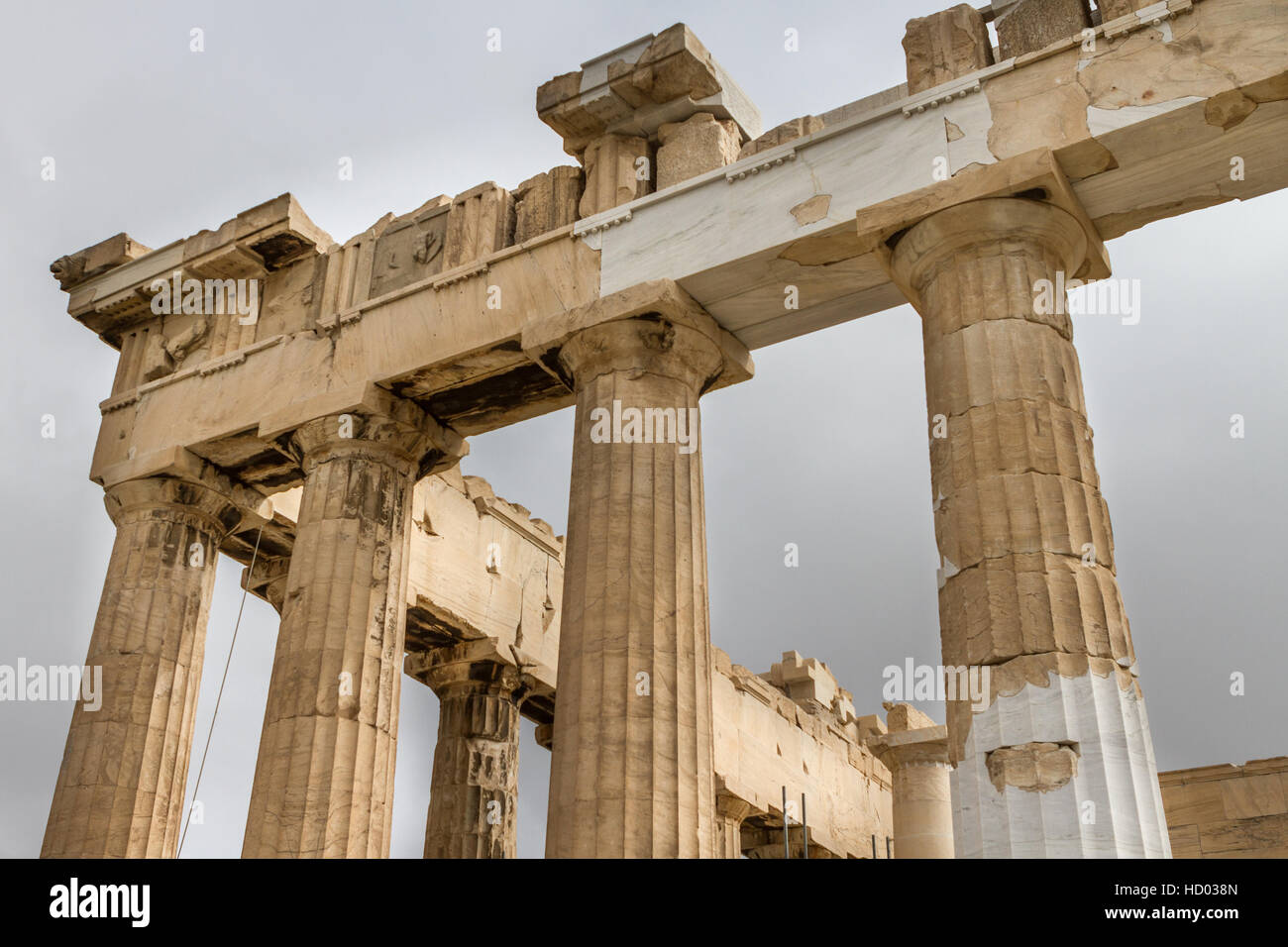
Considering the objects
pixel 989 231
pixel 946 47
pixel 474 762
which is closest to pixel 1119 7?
pixel 946 47

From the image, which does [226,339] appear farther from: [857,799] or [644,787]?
[857,799]

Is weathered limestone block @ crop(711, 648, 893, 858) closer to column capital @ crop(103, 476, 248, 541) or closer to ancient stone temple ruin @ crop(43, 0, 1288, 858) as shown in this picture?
Answer: ancient stone temple ruin @ crop(43, 0, 1288, 858)

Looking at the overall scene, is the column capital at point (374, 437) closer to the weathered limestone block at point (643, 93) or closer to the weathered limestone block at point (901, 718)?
the weathered limestone block at point (643, 93)

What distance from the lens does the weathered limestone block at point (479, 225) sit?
1697 cm

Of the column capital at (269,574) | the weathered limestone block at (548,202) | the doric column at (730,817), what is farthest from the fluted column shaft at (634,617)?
the doric column at (730,817)

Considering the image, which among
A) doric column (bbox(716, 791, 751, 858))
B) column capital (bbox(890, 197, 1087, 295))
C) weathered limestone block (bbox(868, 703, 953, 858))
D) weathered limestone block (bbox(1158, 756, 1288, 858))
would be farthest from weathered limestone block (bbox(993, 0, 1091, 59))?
weathered limestone block (bbox(868, 703, 953, 858))

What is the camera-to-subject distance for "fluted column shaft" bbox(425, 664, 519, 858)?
21.4 meters

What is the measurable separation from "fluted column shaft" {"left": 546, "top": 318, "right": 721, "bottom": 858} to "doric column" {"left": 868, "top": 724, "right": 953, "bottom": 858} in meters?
13.9

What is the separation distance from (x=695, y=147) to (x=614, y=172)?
1.02m

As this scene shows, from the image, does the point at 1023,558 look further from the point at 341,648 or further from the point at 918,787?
the point at 918,787

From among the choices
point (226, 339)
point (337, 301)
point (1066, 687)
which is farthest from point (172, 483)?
point (1066, 687)

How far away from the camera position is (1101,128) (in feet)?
42.2

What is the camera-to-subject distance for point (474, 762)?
21.8 metres

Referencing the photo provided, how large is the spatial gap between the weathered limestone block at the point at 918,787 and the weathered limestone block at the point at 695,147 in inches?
559
